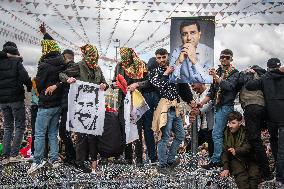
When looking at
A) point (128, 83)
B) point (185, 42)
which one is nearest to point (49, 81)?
point (128, 83)

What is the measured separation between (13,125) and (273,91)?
471 centimetres

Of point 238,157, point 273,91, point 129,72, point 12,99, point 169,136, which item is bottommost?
point 238,157

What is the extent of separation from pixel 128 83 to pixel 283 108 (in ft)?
8.98

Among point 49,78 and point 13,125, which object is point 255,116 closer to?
point 49,78

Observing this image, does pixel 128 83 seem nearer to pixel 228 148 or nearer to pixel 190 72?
pixel 190 72

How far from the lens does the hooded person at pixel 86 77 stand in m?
6.29

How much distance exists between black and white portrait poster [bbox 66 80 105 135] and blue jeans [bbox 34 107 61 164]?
39 centimetres

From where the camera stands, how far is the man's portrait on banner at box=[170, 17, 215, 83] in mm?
6031

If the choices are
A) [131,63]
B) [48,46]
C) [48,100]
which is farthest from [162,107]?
[48,46]

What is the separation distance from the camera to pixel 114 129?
265 inches

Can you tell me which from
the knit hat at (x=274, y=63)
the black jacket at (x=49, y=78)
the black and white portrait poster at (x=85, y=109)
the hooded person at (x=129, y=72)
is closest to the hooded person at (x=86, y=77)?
the black and white portrait poster at (x=85, y=109)

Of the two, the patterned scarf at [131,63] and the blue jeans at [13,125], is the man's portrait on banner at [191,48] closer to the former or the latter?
Answer: the patterned scarf at [131,63]

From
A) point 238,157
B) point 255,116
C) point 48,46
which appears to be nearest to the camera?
point 238,157

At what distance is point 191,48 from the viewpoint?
6078 mm
